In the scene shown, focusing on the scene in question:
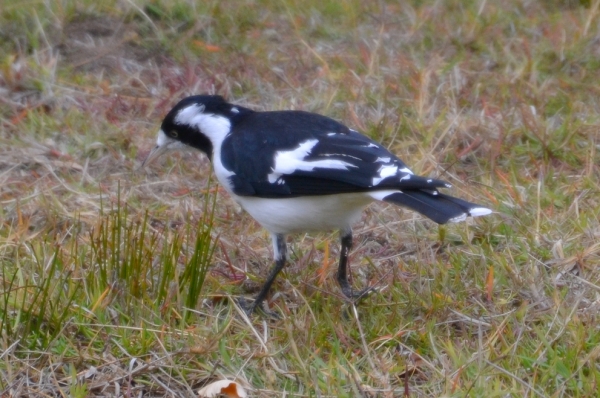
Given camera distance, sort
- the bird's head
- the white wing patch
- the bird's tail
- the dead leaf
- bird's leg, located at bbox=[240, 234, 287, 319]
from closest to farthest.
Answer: the dead leaf
the bird's tail
the white wing patch
bird's leg, located at bbox=[240, 234, 287, 319]
the bird's head

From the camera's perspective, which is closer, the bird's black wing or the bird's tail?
the bird's tail

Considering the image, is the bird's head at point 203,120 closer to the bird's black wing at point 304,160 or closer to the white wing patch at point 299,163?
the bird's black wing at point 304,160

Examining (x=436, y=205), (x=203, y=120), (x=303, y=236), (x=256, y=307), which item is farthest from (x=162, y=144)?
(x=436, y=205)

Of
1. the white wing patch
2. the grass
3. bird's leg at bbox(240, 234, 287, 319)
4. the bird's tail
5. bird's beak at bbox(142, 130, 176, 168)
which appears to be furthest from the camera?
bird's beak at bbox(142, 130, 176, 168)

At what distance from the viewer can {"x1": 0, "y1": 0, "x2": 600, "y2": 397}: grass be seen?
3.04 metres

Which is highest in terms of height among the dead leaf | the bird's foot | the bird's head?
the bird's head

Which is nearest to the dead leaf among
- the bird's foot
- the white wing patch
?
the bird's foot

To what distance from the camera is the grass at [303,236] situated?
3045 millimetres

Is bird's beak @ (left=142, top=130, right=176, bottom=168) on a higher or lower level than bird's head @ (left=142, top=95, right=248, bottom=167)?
lower

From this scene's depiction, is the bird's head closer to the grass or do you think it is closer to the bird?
the bird

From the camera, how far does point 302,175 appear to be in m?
3.49

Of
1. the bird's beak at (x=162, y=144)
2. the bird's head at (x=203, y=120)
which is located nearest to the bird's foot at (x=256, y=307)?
the bird's head at (x=203, y=120)

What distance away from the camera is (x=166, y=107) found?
5461 mm

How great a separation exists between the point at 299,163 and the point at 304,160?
0.02 metres
